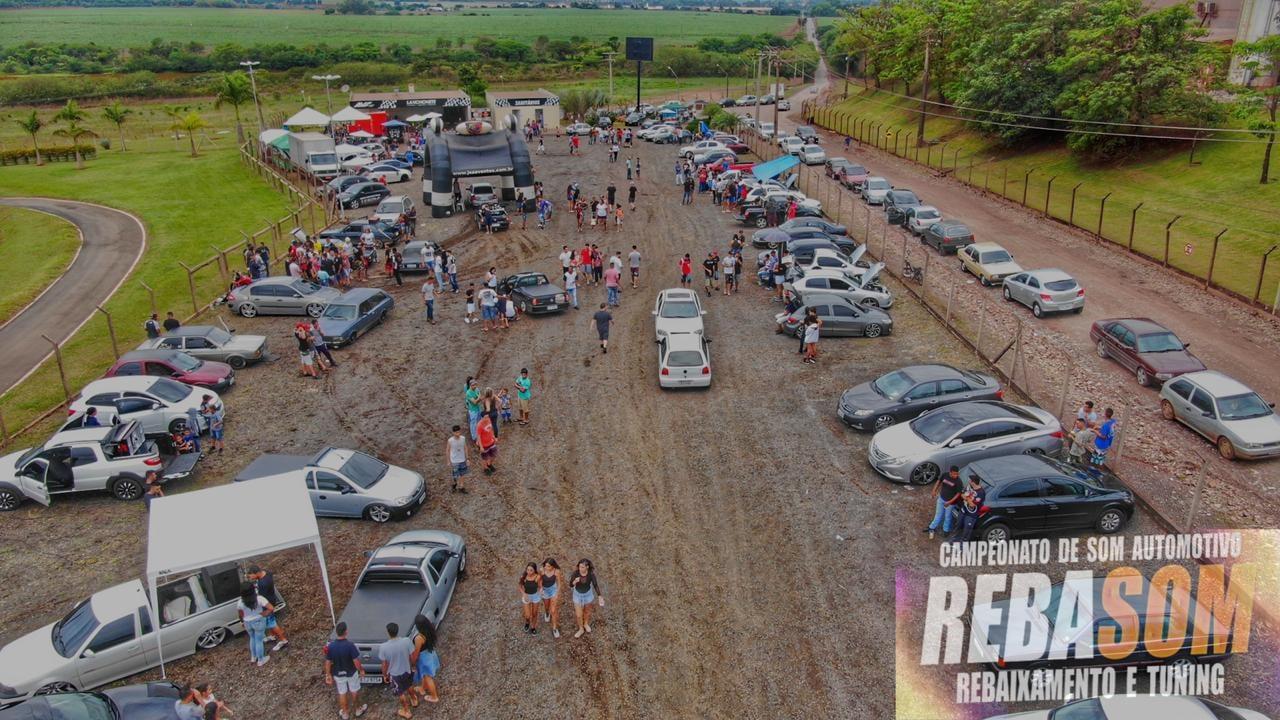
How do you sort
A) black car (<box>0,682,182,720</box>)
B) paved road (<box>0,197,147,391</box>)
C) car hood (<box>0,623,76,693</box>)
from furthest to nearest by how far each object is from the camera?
paved road (<box>0,197,147,391</box>) → car hood (<box>0,623,76,693</box>) → black car (<box>0,682,182,720</box>)

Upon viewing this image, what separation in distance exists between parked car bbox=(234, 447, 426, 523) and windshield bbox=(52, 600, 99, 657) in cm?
400

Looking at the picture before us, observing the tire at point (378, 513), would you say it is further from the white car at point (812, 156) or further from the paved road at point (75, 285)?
the white car at point (812, 156)

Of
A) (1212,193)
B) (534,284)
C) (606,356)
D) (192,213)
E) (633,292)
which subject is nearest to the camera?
(606,356)

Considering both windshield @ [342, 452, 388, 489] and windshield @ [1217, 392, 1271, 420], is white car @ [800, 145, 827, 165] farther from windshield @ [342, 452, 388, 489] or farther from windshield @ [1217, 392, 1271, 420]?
windshield @ [342, 452, 388, 489]

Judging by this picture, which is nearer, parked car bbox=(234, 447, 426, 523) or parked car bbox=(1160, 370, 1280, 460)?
parked car bbox=(234, 447, 426, 523)

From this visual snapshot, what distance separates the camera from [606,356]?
24906 mm

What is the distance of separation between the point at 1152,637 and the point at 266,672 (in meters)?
13.0

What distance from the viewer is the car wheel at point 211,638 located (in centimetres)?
1335

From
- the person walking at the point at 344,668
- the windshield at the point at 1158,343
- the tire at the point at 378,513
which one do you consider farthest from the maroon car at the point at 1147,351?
the person walking at the point at 344,668

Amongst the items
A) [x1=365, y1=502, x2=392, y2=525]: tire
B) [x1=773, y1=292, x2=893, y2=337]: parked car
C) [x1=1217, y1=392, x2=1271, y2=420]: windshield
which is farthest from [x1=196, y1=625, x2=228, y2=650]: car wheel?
[x1=1217, y1=392, x2=1271, y2=420]: windshield

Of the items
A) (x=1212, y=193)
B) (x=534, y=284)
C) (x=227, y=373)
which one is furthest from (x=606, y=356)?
(x=1212, y=193)

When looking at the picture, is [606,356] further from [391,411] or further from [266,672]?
[266,672]

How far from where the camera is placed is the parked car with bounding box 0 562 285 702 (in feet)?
40.2

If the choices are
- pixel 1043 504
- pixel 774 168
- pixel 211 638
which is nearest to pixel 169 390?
pixel 211 638
